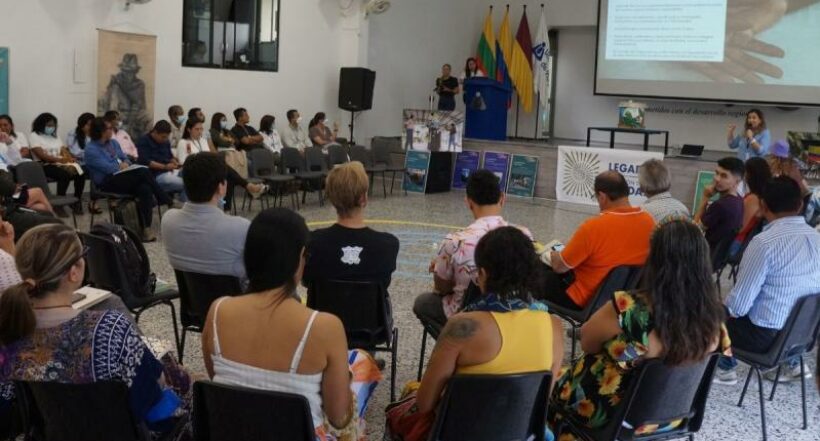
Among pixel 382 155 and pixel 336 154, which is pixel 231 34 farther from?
pixel 382 155

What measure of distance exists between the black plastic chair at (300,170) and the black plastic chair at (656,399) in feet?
25.5

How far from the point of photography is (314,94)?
1324cm

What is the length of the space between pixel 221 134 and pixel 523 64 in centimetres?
677

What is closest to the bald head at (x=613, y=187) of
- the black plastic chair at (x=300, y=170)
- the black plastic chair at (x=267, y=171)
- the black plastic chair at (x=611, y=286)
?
the black plastic chair at (x=611, y=286)

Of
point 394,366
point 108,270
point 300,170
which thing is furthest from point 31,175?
point 394,366

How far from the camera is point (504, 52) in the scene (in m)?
15.4

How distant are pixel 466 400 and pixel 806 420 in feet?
7.56

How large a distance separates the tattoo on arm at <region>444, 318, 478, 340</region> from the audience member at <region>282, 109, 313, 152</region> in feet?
31.1

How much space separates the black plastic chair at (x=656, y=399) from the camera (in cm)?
273

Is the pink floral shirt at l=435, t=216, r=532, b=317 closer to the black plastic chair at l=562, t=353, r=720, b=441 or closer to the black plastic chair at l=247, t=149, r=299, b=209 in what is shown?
the black plastic chair at l=562, t=353, r=720, b=441

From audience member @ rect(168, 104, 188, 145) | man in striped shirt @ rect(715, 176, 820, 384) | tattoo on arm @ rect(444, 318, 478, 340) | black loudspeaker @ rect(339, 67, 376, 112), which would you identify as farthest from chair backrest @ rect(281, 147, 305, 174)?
tattoo on arm @ rect(444, 318, 478, 340)

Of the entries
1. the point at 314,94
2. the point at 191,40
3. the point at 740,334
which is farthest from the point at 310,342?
the point at 314,94

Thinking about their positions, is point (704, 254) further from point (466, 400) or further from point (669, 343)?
point (466, 400)

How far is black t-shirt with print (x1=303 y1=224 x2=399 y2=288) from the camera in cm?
364
